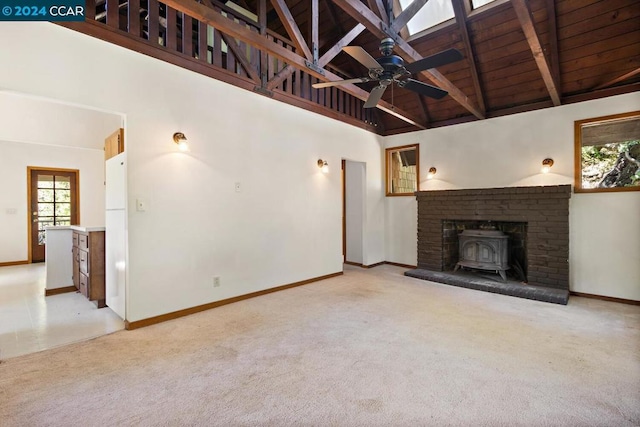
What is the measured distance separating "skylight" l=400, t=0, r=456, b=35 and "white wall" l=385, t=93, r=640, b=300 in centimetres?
177

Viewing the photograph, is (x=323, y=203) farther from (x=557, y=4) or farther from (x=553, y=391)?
(x=557, y=4)

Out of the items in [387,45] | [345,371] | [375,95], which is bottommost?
[345,371]

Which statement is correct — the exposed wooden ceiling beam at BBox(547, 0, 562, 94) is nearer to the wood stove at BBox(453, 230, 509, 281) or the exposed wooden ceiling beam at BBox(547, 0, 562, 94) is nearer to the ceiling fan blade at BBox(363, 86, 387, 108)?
the wood stove at BBox(453, 230, 509, 281)

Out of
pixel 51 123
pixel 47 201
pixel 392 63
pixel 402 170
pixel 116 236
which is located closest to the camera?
pixel 392 63

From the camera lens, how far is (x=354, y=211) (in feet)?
20.7

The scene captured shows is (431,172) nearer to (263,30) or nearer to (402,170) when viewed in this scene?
(402,170)

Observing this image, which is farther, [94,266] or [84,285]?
[84,285]

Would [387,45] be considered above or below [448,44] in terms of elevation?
below

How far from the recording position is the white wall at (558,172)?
3938mm

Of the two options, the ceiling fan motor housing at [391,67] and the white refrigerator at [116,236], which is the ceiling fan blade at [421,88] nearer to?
the ceiling fan motor housing at [391,67]

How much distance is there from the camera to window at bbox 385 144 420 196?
6.14 m

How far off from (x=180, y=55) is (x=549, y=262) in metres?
5.49

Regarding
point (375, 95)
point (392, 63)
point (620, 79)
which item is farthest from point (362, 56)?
point (620, 79)

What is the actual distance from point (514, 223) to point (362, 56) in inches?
157
